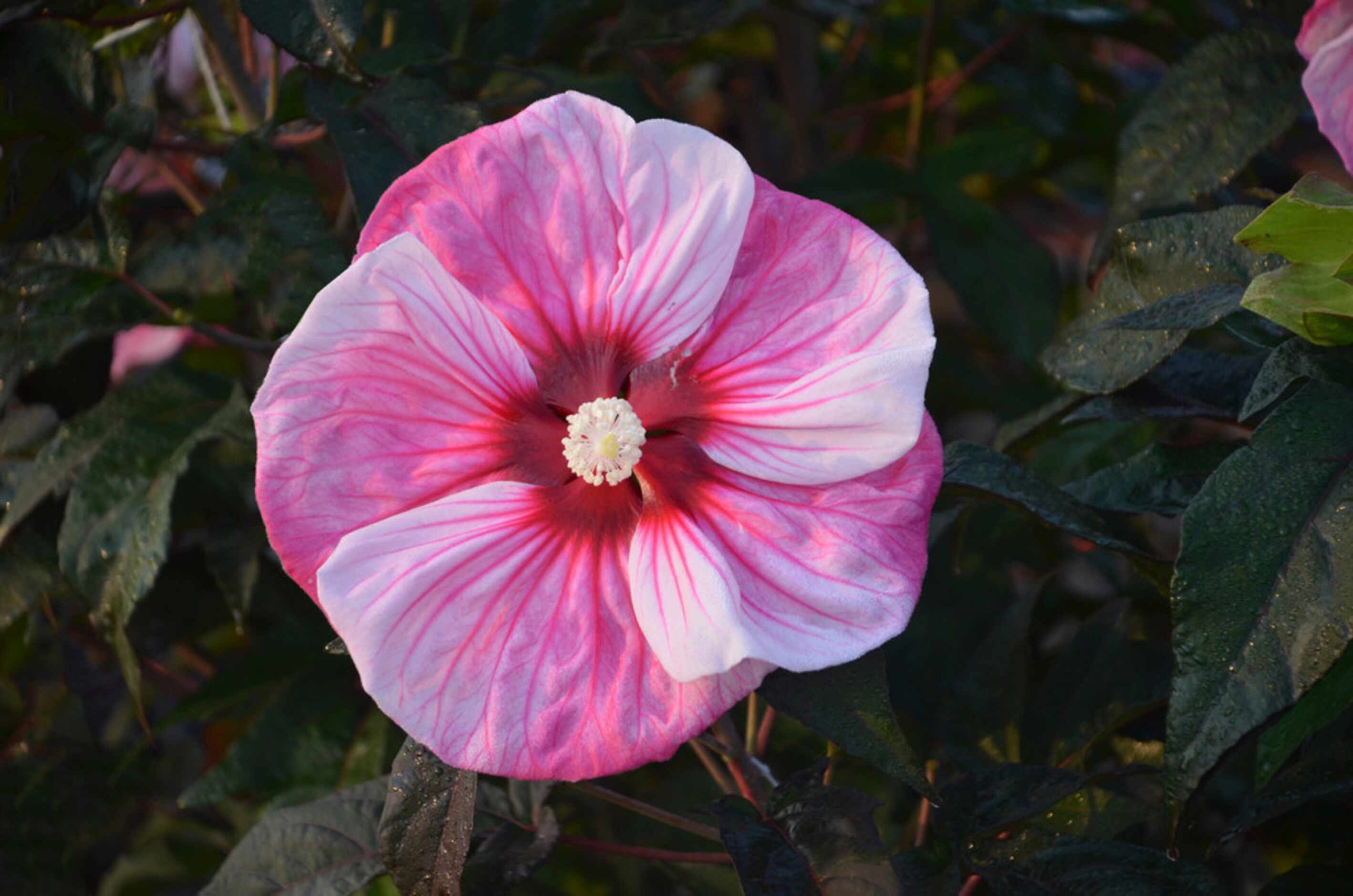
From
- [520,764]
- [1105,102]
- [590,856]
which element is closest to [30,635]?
[590,856]

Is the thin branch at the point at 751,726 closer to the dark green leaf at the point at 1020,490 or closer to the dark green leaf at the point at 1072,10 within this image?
the dark green leaf at the point at 1020,490

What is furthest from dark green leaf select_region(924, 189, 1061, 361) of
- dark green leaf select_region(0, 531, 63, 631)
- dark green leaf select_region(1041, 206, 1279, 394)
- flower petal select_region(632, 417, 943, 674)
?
dark green leaf select_region(0, 531, 63, 631)

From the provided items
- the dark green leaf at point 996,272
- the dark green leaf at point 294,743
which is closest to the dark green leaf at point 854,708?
the dark green leaf at point 294,743

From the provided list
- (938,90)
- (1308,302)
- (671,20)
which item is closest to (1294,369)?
(1308,302)

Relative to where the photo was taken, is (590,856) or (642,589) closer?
(642,589)

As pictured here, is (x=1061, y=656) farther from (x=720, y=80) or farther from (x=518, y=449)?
(x=720, y=80)
